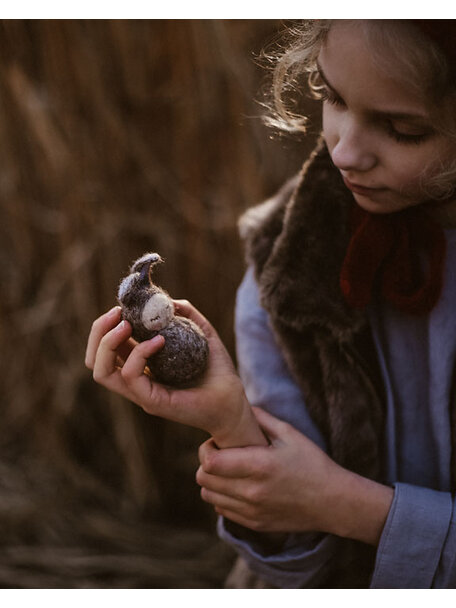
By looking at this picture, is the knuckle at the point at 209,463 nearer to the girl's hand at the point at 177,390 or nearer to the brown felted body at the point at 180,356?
the girl's hand at the point at 177,390

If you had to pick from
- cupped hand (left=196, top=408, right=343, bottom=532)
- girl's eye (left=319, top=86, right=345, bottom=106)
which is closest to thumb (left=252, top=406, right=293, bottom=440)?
cupped hand (left=196, top=408, right=343, bottom=532)

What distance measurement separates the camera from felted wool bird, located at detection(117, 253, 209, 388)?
76 centimetres

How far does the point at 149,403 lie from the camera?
2.67 ft

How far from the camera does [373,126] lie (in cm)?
78

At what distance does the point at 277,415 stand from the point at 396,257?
0.33 metres

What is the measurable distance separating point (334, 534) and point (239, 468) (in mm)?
219

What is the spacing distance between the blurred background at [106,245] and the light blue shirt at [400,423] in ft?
2.23

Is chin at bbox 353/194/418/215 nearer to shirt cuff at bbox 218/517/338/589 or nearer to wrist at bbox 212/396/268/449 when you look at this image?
wrist at bbox 212/396/268/449

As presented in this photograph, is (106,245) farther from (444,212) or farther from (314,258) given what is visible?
(444,212)

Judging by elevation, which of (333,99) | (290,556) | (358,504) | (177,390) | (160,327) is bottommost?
(290,556)

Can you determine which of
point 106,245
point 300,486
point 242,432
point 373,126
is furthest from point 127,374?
point 106,245
